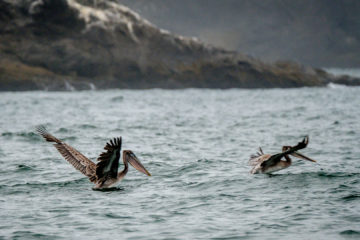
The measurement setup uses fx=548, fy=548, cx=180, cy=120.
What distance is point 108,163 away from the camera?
897cm

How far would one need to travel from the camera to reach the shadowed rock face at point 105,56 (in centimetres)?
4644

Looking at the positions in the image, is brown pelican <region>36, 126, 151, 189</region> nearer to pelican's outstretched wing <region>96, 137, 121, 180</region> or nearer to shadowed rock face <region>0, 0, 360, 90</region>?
pelican's outstretched wing <region>96, 137, 121, 180</region>

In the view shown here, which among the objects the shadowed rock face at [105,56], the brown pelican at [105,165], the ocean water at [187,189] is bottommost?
the ocean water at [187,189]

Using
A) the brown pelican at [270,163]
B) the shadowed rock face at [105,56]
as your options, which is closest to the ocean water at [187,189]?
the brown pelican at [270,163]

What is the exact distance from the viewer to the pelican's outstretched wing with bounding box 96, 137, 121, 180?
27.8ft

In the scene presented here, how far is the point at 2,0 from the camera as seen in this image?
47156mm

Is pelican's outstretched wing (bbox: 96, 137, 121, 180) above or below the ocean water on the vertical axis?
above

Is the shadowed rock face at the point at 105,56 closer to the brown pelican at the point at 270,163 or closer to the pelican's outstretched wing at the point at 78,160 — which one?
the pelican's outstretched wing at the point at 78,160

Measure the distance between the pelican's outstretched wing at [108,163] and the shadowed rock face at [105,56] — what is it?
3536 centimetres

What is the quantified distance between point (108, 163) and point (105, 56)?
139ft

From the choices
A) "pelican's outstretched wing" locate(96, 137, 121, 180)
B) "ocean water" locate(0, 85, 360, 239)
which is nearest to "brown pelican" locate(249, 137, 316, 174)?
"ocean water" locate(0, 85, 360, 239)

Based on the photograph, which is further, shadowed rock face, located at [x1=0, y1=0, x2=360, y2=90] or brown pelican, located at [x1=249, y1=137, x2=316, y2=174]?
shadowed rock face, located at [x1=0, y1=0, x2=360, y2=90]

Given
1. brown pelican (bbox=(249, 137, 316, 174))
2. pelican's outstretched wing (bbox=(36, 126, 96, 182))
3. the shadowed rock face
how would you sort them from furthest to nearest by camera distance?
1. the shadowed rock face
2. brown pelican (bbox=(249, 137, 316, 174))
3. pelican's outstretched wing (bbox=(36, 126, 96, 182))

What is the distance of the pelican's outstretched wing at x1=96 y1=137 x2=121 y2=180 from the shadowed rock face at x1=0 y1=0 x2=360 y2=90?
35.4m
